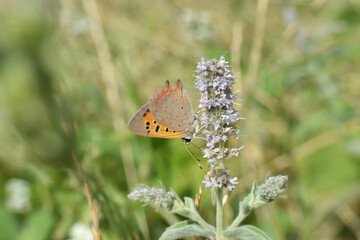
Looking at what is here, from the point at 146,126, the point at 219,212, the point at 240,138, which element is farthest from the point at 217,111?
the point at 240,138

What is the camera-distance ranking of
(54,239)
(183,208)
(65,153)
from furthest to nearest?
(54,239) < (183,208) < (65,153)

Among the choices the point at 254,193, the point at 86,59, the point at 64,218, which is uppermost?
the point at 86,59

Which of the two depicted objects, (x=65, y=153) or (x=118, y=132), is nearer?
(x=65, y=153)

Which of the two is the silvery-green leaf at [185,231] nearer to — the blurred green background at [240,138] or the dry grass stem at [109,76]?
the blurred green background at [240,138]

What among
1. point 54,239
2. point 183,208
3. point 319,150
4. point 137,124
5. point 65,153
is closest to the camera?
point 65,153

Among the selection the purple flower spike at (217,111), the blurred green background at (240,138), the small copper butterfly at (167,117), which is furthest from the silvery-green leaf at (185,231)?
the blurred green background at (240,138)

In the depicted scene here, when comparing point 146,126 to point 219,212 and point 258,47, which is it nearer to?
point 219,212

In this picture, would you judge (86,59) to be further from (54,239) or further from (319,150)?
(319,150)

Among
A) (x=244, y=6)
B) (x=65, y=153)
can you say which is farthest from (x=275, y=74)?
(x=65, y=153)
